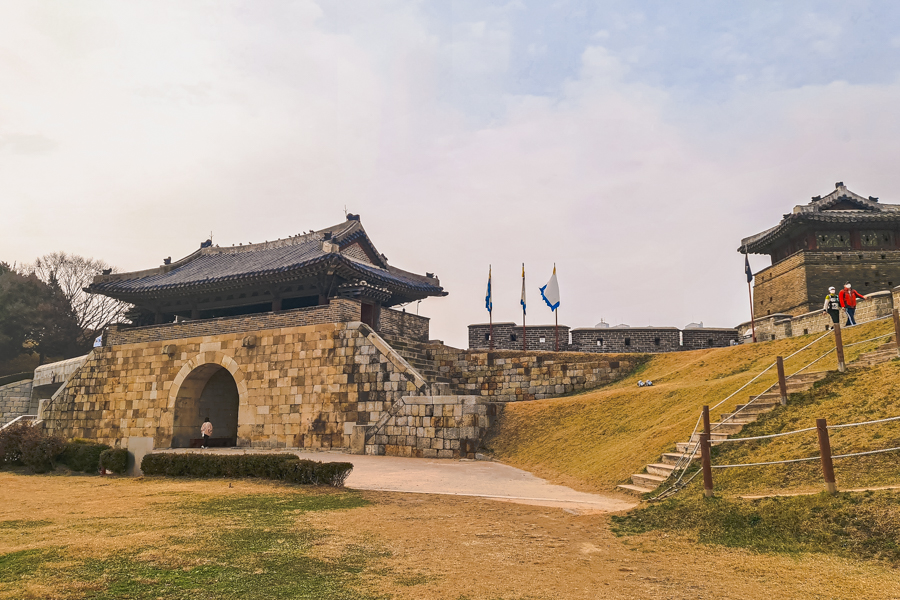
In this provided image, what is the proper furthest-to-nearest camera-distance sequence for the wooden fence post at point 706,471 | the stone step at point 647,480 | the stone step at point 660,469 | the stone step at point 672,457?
the stone step at point 672,457 → the stone step at point 660,469 → the stone step at point 647,480 → the wooden fence post at point 706,471

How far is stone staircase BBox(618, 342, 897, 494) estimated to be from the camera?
9234mm

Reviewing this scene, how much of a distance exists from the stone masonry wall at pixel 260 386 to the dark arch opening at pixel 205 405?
6.5 inches

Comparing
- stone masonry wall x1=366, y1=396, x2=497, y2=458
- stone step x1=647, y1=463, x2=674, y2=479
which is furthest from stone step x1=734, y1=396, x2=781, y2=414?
stone masonry wall x1=366, y1=396, x2=497, y2=458

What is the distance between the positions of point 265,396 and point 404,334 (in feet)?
20.7

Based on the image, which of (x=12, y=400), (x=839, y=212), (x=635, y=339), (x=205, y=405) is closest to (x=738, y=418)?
(x=635, y=339)

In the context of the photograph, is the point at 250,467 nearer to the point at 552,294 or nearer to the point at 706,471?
the point at 706,471

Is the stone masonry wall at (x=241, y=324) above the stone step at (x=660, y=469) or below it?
above

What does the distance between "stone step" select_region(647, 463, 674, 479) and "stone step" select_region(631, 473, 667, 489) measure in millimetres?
79

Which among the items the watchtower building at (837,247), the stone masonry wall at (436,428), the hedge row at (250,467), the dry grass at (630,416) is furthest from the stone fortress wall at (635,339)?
the hedge row at (250,467)

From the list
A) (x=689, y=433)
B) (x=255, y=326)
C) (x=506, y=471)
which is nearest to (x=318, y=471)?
(x=506, y=471)

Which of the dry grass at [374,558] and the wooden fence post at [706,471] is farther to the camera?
the wooden fence post at [706,471]

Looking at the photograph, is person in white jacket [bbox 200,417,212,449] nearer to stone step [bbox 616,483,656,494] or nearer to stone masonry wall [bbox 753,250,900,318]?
stone step [bbox 616,483,656,494]

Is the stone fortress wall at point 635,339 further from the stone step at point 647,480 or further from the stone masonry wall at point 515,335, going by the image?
the stone step at point 647,480

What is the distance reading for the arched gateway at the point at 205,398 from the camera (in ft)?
72.1
